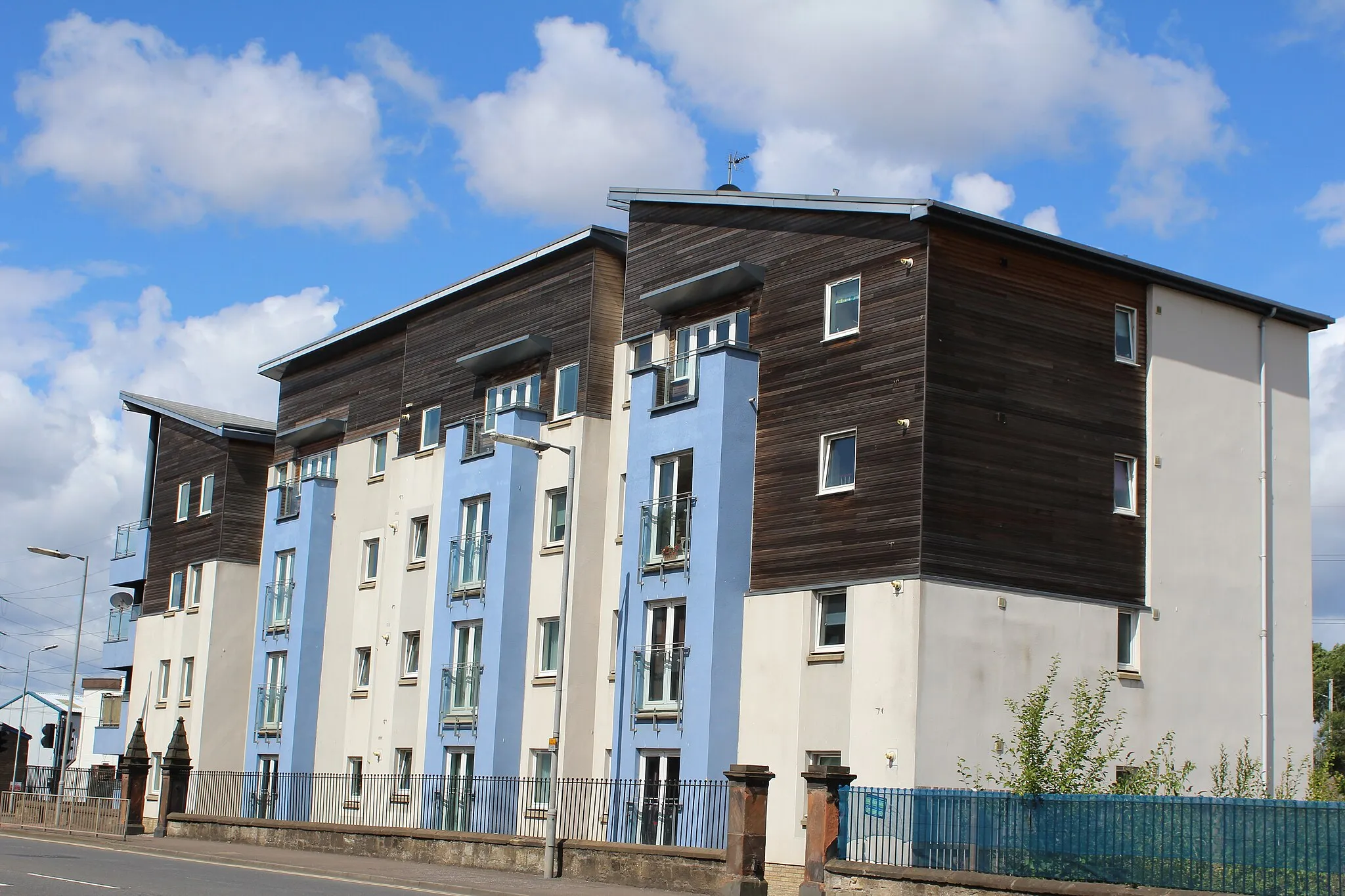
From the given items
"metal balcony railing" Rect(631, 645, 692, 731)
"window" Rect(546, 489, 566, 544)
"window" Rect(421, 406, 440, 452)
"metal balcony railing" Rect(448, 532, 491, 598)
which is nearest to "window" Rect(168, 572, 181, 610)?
"window" Rect(421, 406, 440, 452)

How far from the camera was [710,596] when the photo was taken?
2683cm

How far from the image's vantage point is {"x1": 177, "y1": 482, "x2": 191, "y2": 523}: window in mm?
49312

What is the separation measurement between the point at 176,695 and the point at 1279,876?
37028mm

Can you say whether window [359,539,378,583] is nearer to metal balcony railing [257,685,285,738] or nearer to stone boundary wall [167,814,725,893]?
metal balcony railing [257,685,285,738]

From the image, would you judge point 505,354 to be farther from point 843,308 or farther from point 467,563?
point 843,308

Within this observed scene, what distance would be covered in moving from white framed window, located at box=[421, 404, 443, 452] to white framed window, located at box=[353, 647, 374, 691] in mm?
5587

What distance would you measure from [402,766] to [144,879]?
1380 cm

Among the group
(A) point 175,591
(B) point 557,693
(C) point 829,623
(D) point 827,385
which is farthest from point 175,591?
(C) point 829,623

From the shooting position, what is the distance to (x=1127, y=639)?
86.7 ft

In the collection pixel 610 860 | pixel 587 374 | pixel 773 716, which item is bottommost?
pixel 610 860

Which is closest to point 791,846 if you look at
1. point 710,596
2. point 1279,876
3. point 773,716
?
point 773,716

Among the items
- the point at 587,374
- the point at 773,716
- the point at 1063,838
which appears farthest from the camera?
the point at 587,374

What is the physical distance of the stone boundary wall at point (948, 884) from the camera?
1767cm

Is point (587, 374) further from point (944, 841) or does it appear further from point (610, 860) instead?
point (944, 841)
